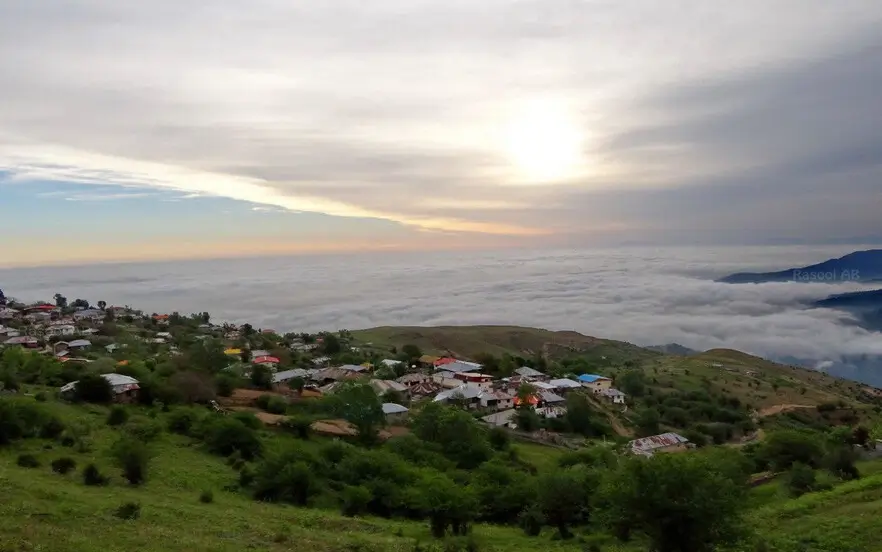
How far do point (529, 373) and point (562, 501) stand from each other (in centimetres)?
5144

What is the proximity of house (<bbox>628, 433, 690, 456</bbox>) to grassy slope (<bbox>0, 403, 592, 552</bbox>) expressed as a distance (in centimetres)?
2295

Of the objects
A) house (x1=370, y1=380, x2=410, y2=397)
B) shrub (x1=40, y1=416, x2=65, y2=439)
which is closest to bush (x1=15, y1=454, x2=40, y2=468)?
shrub (x1=40, y1=416, x2=65, y2=439)

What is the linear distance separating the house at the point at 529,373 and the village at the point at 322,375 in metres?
0.13

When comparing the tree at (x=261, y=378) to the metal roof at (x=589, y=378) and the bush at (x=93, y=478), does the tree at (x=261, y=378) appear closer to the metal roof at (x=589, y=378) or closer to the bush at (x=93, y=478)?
the bush at (x=93, y=478)

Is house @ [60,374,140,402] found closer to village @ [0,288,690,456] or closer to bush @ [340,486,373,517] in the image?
village @ [0,288,690,456]

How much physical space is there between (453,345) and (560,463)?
78.6 meters

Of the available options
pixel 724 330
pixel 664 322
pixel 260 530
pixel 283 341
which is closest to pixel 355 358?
pixel 283 341

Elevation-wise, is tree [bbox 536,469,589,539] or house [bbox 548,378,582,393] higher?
tree [bbox 536,469,589,539]

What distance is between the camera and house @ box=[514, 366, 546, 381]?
71500 millimetres

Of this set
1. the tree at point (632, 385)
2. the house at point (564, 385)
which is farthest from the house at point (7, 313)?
the tree at point (632, 385)

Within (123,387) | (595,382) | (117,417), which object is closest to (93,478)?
(117,417)

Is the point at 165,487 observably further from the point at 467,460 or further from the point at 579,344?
the point at 579,344

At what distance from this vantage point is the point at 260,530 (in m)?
16.9

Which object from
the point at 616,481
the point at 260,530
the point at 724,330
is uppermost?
the point at 616,481
